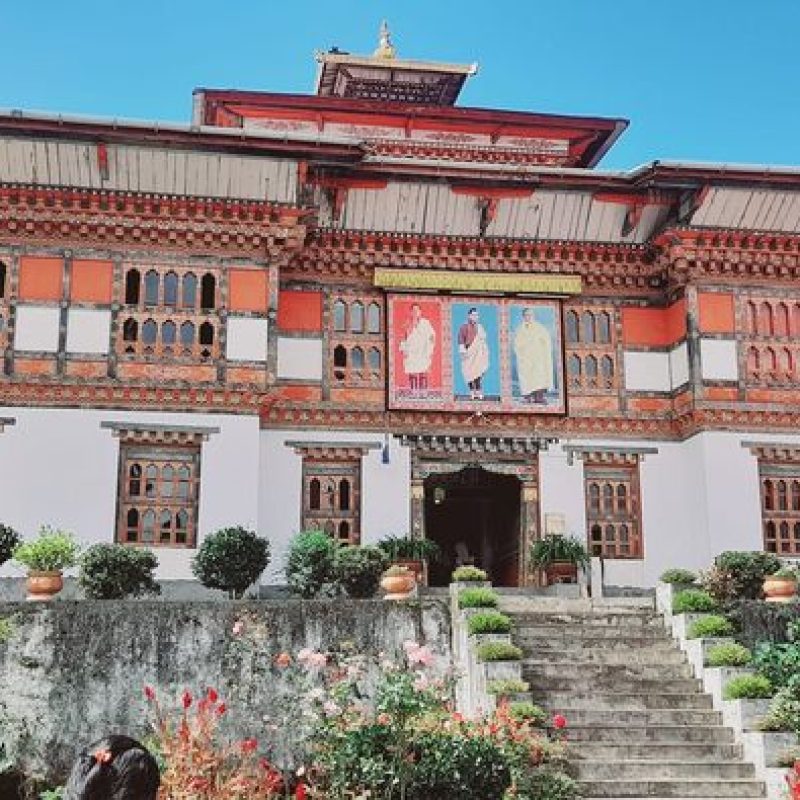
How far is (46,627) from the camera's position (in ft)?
53.6

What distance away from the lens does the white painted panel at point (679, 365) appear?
943 inches

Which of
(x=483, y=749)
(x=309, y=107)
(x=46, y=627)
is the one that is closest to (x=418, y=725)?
(x=483, y=749)

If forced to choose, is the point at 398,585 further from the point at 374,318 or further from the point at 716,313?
the point at 716,313

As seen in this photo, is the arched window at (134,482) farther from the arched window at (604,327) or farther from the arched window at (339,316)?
the arched window at (604,327)

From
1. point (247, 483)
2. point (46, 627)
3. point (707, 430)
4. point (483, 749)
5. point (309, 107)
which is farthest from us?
point (309, 107)

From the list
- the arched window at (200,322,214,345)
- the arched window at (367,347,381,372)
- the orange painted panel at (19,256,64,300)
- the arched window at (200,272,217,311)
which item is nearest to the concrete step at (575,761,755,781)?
the arched window at (367,347,381,372)

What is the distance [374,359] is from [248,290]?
2.83 meters

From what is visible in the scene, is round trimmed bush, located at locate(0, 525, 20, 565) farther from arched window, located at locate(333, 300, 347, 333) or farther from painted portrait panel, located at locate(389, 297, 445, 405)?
painted portrait panel, located at locate(389, 297, 445, 405)

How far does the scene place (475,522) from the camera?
1050 inches

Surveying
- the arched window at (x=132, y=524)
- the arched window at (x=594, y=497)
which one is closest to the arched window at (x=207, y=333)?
the arched window at (x=132, y=524)

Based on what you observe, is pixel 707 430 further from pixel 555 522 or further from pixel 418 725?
pixel 418 725

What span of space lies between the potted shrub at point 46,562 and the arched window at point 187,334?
5078mm

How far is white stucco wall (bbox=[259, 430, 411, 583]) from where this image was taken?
22.8 meters

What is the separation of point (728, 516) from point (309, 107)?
13608mm
